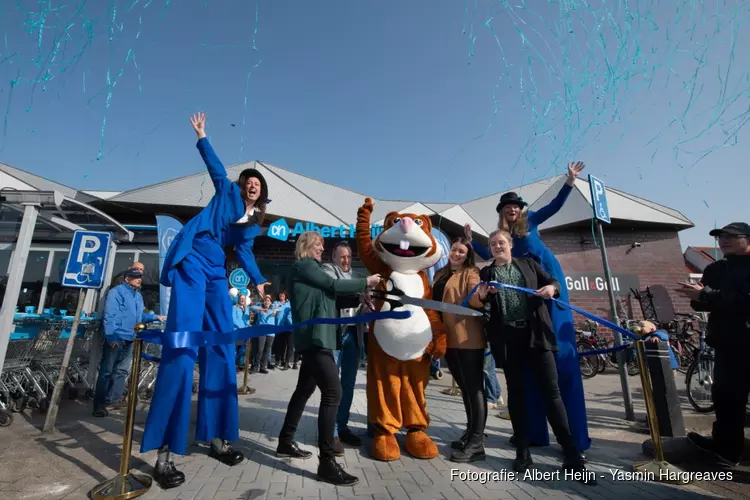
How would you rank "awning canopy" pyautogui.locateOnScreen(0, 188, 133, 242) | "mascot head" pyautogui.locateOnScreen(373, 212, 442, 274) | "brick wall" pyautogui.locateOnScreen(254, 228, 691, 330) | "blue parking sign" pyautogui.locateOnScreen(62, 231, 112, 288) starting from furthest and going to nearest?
"brick wall" pyautogui.locateOnScreen(254, 228, 691, 330) → "blue parking sign" pyautogui.locateOnScreen(62, 231, 112, 288) → "awning canopy" pyautogui.locateOnScreen(0, 188, 133, 242) → "mascot head" pyautogui.locateOnScreen(373, 212, 442, 274)

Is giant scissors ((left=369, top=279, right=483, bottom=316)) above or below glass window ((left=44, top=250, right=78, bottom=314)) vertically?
below

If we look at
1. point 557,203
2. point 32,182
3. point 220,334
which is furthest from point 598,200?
point 32,182

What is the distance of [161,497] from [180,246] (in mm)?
1521

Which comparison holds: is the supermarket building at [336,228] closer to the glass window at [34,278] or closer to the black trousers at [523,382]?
the glass window at [34,278]

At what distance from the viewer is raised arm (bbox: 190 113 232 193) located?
2.76 m

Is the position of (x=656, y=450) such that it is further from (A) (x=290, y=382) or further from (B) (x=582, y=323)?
(B) (x=582, y=323)

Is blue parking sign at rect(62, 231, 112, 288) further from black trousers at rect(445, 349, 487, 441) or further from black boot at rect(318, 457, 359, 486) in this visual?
black trousers at rect(445, 349, 487, 441)

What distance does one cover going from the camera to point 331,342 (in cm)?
255

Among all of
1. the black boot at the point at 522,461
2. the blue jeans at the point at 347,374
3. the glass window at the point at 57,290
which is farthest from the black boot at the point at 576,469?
the glass window at the point at 57,290

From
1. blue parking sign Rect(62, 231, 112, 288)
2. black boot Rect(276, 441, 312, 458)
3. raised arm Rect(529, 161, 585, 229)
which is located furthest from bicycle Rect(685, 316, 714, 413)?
blue parking sign Rect(62, 231, 112, 288)

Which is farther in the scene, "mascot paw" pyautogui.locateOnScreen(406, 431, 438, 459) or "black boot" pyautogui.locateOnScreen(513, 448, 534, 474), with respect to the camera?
"mascot paw" pyautogui.locateOnScreen(406, 431, 438, 459)

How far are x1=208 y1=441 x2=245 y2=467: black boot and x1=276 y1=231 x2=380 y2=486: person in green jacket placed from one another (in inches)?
11.5

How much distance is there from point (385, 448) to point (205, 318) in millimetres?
1632

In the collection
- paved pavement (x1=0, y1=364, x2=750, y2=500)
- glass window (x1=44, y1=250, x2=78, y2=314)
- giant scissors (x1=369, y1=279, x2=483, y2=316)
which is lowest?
paved pavement (x1=0, y1=364, x2=750, y2=500)
